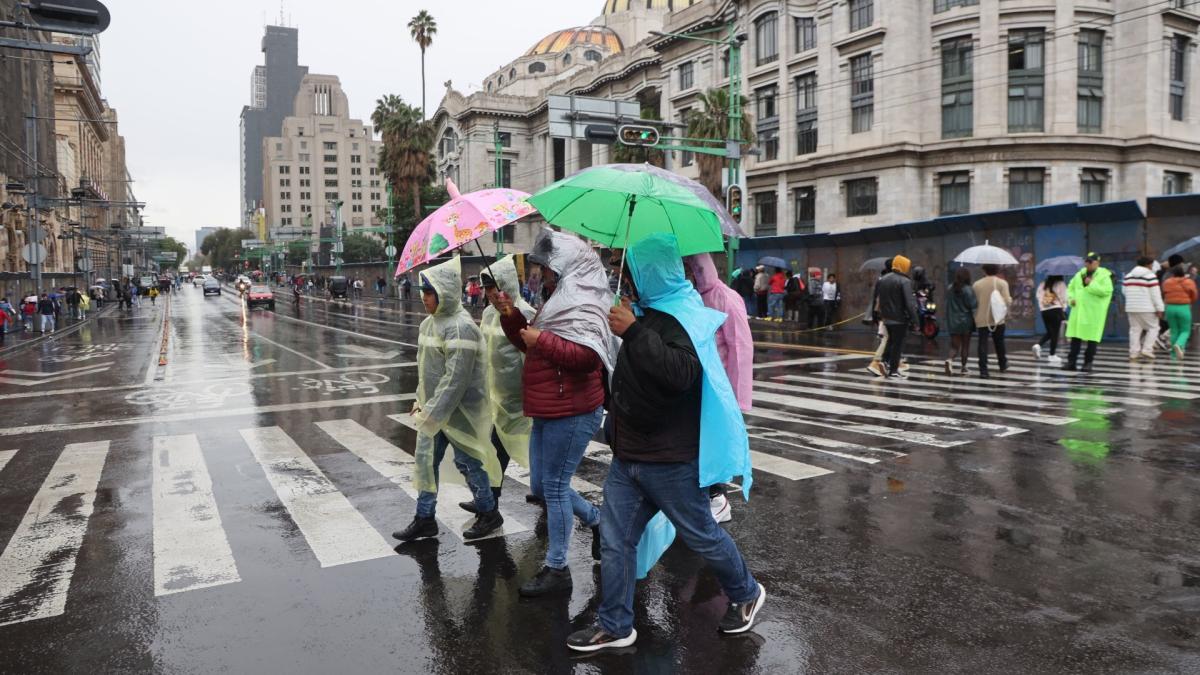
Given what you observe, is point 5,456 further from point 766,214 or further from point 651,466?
point 766,214

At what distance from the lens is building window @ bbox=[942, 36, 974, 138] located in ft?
122

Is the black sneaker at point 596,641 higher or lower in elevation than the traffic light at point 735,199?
lower

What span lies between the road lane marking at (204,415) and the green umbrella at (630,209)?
317 inches

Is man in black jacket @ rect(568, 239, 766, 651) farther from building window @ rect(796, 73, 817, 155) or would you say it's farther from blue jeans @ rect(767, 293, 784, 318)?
building window @ rect(796, 73, 817, 155)

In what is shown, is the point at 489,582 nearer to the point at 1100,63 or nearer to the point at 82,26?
the point at 82,26

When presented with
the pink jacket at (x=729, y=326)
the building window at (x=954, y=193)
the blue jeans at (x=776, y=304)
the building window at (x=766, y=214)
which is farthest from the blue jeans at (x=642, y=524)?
the building window at (x=766, y=214)

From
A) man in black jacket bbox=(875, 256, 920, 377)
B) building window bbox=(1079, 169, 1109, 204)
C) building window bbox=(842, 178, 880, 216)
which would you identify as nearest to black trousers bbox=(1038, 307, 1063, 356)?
man in black jacket bbox=(875, 256, 920, 377)

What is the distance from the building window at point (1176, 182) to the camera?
3806 centimetres

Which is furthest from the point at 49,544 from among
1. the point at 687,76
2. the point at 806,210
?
the point at 687,76

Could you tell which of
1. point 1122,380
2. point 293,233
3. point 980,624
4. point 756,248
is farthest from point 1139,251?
point 293,233

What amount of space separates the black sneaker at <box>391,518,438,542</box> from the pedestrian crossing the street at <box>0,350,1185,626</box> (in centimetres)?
11

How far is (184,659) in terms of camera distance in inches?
157

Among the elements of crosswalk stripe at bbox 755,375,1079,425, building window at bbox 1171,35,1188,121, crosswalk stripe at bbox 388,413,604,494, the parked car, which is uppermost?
building window at bbox 1171,35,1188,121

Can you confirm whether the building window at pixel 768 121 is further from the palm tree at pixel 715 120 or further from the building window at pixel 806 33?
the palm tree at pixel 715 120
